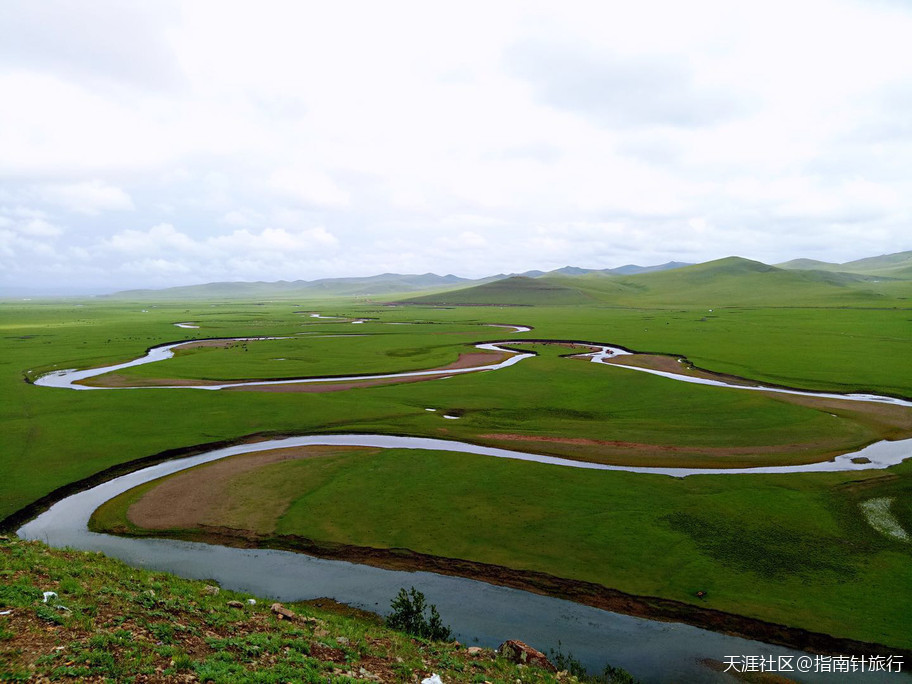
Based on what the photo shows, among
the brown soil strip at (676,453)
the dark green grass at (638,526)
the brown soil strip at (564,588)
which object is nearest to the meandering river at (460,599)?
the brown soil strip at (564,588)

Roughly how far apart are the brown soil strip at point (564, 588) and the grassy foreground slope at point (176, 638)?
481 centimetres

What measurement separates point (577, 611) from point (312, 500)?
16.6m

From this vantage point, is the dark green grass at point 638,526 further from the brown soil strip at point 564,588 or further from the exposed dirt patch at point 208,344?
the exposed dirt patch at point 208,344

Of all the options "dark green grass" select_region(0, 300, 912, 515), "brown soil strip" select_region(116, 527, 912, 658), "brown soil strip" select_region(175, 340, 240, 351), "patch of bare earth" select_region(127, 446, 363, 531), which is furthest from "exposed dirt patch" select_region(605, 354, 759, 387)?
"brown soil strip" select_region(175, 340, 240, 351)

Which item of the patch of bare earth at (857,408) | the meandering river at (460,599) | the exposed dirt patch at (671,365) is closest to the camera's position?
the meandering river at (460,599)

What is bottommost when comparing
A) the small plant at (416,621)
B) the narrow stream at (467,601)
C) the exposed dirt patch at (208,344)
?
the narrow stream at (467,601)

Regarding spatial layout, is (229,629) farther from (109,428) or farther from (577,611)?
(109,428)

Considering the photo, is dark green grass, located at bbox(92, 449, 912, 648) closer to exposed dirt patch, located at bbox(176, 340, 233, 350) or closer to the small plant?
the small plant

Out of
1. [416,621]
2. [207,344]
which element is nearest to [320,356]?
[207,344]

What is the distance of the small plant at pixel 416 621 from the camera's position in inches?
705

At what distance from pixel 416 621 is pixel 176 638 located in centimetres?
821

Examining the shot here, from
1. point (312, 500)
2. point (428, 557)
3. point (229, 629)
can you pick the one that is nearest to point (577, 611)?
point (428, 557)

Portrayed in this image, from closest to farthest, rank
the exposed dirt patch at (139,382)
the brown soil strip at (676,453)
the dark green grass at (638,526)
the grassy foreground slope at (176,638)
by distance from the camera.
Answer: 1. the grassy foreground slope at (176,638)
2. the dark green grass at (638,526)
3. the brown soil strip at (676,453)
4. the exposed dirt patch at (139,382)

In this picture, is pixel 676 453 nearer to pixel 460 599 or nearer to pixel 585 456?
pixel 585 456
